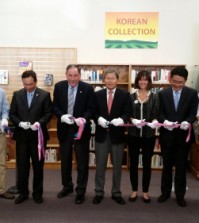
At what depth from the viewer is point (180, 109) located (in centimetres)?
339

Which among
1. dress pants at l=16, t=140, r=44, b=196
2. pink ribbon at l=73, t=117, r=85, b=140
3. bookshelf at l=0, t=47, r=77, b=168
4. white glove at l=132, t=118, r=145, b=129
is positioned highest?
bookshelf at l=0, t=47, r=77, b=168

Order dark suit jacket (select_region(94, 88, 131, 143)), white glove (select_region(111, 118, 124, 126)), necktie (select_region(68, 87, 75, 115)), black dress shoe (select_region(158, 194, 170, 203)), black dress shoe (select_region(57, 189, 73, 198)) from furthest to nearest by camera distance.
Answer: black dress shoe (select_region(57, 189, 73, 198)) → black dress shoe (select_region(158, 194, 170, 203)) → necktie (select_region(68, 87, 75, 115)) → dark suit jacket (select_region(94, 88, 131, 143)) → white glove (select_region(111, 118, 124, 126))

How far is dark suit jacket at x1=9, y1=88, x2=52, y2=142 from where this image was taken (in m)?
3.39

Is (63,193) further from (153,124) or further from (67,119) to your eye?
(153,124)

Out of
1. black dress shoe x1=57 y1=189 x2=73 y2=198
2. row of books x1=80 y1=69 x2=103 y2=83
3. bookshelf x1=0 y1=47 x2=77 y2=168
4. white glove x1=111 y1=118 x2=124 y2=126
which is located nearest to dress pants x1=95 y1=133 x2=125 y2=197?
white glove x1=111 y1=118 x2=124 y2=126

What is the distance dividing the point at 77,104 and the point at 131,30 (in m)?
2.38

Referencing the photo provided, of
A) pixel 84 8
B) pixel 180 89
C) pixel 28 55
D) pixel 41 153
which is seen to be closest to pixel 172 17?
pixel 84 8

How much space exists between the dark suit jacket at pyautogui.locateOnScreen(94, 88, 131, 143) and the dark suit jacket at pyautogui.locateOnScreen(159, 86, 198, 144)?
43 centimetres

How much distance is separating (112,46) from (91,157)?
2071 mm

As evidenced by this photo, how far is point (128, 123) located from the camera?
3398 millimetres

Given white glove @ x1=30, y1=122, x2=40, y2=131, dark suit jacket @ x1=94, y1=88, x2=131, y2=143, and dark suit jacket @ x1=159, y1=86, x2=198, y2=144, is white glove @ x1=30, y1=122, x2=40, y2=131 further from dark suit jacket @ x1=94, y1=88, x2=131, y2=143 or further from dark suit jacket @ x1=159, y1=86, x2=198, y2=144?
dark suit jacket @ x1=159, y1=86, x2=198, y2=144

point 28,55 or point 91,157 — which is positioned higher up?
point 28,55

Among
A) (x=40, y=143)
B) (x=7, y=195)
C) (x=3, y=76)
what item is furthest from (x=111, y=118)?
(x=3, y=76)

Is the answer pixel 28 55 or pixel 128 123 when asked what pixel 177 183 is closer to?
pixel 128 123
